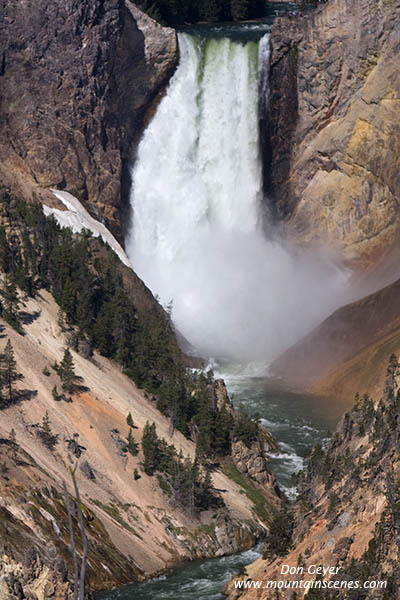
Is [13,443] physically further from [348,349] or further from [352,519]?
[348,349]

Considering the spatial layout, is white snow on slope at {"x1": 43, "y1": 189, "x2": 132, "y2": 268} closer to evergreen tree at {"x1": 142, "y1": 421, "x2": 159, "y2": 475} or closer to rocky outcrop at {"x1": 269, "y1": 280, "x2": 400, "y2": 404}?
rocky outcrop at {"x1": 269, "y1": 280, "x2": 400, "y2": 404}

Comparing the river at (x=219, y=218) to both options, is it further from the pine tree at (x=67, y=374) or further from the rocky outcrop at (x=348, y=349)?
the pine tree at (x=67, y=374)

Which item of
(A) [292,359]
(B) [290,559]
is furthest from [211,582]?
(A) [292,359]

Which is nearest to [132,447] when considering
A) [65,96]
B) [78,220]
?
[78,220]

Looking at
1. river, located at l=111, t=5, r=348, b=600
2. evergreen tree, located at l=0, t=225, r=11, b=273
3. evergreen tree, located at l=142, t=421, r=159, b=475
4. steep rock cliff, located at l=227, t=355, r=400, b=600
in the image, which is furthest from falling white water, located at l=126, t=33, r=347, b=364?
steep rock cliff, located at l=227, t=355, r=400, b=600

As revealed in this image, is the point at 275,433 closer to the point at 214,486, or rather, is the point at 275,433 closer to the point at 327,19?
the point at 214,486

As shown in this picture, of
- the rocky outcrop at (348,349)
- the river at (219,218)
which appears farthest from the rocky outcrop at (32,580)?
the river at (219,218)
